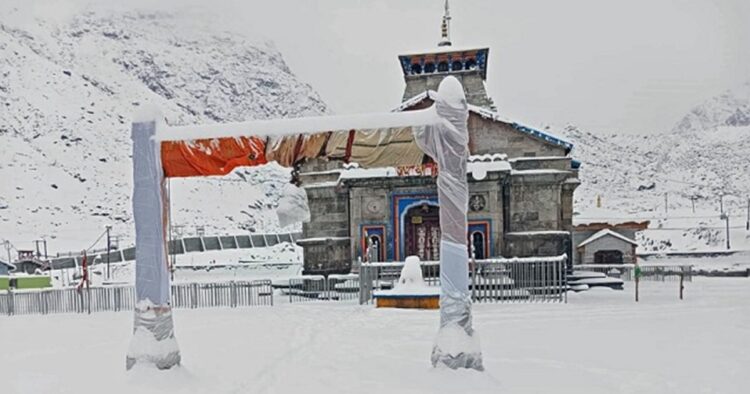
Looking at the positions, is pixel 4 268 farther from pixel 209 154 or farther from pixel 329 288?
pixel 209 154

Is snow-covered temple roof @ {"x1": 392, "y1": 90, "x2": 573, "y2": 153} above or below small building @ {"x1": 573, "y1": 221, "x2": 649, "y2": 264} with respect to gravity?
above

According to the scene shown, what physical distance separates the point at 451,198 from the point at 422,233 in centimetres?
1629

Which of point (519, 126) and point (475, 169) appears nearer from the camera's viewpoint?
point (475, 169)

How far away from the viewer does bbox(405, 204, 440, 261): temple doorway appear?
24.5 metres

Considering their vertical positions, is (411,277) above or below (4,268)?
above

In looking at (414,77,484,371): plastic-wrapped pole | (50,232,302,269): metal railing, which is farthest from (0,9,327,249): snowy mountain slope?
(414,77,484,371): plastic-wrapped pole

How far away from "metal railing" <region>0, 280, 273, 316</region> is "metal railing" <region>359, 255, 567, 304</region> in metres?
3.82

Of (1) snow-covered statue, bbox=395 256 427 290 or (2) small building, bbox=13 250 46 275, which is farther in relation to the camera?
(2) small building, bbox=13 250 46 275

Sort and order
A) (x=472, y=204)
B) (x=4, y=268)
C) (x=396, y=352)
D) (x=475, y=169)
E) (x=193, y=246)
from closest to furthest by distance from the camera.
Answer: (x=396, y=352) < (x=475, y=169) < (x=472, y=204) < (x=4, y=268) < (x=193, y=246)

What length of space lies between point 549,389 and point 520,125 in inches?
700

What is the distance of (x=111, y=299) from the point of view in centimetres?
2202

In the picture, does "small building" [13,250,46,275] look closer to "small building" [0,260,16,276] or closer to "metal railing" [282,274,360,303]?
"small building" [0,260,16,276]

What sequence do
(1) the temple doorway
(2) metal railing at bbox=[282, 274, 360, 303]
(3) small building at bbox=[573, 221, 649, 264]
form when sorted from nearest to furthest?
(2) metal railing at bbox=[282, 274, 360, 303] < (1) the temple doorway < (3) small building at bbox=[573, 221, 649, 264]

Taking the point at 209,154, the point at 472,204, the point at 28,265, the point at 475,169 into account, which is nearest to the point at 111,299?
the point at 472,204
